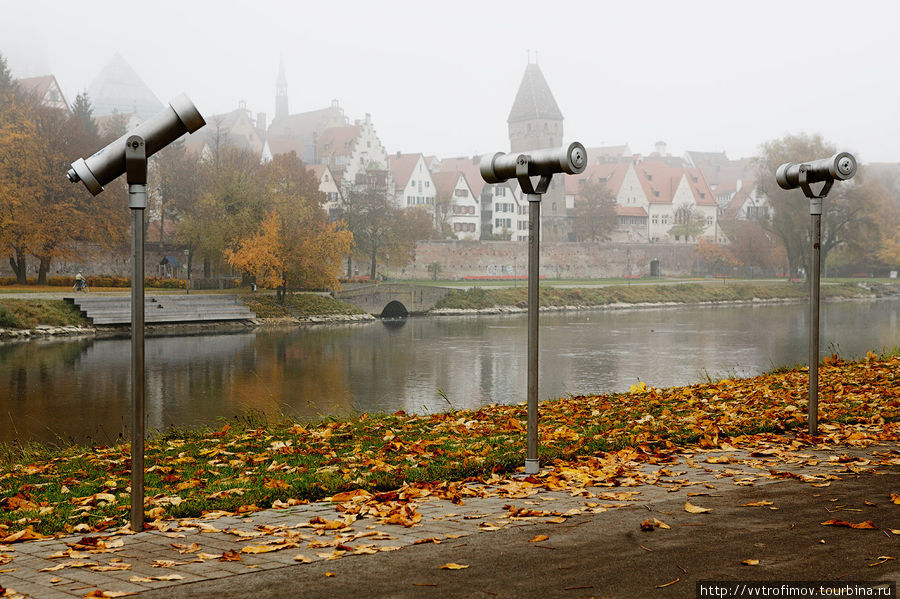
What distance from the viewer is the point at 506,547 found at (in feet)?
15.3

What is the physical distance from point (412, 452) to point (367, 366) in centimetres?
2093

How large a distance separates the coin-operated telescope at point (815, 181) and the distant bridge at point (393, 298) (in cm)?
4494

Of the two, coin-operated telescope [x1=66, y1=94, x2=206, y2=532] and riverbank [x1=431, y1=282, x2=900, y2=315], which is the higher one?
coin-operated telescope [x1=66, y1=94, x2=206, y2=532]

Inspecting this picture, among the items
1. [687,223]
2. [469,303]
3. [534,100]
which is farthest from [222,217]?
[534,100]

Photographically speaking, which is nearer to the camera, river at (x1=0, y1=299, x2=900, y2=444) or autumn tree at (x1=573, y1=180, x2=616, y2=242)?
river at (x1=0, y1=299, x2=900, y2=444)

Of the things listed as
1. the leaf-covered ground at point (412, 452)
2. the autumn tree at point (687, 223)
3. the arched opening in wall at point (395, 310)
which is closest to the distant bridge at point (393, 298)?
the arched opening in wall at point (395, 310)

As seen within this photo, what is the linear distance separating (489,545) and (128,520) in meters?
2.24

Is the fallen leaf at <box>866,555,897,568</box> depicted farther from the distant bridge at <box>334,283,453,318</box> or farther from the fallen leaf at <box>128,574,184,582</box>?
the distant bridge at <box>334,283,453,318</box>

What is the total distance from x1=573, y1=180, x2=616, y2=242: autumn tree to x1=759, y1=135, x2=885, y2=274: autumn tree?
67.6ft

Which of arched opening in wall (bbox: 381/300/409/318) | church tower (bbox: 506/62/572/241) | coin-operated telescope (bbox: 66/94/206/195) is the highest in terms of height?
church tower (bbox: 506/62/572/241)

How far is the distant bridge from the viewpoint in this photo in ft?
174

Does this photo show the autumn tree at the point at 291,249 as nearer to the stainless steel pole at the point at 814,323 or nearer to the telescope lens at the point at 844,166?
the stainless steel pole at the point at 814,323

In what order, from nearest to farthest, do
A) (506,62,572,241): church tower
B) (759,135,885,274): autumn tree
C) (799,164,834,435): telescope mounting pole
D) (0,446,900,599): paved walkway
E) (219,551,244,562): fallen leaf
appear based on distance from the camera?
(0,446,900,599): paved walkway → (219,551,244,562): fallen leaf → (799,164,834,435): telescope mounting pole → (759,135,885,274): autumn tree → (506,62,572,241): church tower

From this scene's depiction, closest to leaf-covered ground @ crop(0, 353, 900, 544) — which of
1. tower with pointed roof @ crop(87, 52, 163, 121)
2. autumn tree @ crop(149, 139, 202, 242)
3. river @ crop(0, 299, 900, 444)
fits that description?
river @ crop(0, 299, 900, 444)
